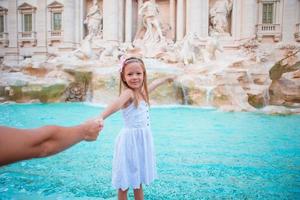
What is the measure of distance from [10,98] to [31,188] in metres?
8.82

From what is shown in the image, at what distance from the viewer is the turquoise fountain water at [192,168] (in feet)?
9.36

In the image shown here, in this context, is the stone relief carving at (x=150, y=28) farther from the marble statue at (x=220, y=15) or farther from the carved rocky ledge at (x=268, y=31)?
the carved rocky ledge at (x=268, y=31)

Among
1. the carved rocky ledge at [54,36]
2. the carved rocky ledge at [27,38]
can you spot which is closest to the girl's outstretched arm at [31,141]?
the carved rocky ledge at [54,36]

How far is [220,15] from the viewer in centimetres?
1564

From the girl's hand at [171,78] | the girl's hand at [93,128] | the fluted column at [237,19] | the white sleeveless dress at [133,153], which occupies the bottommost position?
the white sleeveless dress at [133,153]

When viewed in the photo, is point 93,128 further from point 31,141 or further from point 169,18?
point 169,18

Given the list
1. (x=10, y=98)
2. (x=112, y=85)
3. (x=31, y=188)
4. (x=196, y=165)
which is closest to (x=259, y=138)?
(x=196, y=165)

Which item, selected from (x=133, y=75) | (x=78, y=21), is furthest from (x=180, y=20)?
(x=133, y=75)

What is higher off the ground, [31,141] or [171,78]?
[171,78]

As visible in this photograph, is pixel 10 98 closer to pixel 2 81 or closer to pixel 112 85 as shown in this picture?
pixel 2 81

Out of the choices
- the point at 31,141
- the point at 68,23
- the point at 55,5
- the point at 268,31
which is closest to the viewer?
the point at 31,141

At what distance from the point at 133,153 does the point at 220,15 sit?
14.8 meters

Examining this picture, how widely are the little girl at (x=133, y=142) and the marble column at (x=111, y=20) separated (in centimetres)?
1466

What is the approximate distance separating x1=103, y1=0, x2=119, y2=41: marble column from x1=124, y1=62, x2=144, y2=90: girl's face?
48.1ft
